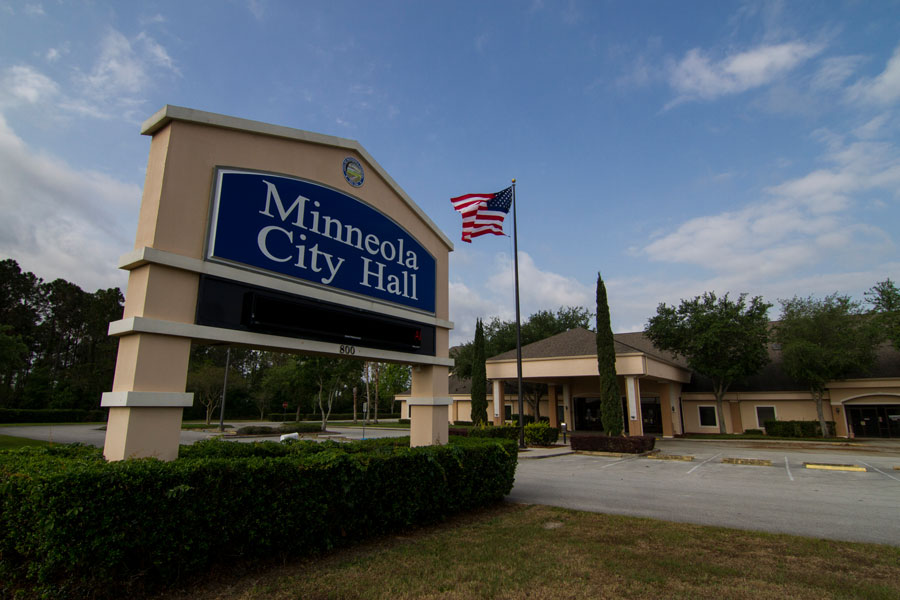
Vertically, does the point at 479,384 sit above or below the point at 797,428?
above

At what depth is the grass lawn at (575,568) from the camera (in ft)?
15.0

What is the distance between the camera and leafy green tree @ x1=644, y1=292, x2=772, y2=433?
30.1m

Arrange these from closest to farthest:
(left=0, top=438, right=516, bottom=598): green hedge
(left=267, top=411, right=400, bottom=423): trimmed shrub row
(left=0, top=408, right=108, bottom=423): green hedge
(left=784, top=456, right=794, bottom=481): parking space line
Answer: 1. (left=0, top=438, right=516, bottom=598): green hedge
2. (left=784, top=456, right=794, bottom=481): parking space line
3. (left=0, top=408, right=108, bottom=423): green hedge
4. (left=267, top=411, right=400, bottom=423): trimmed shrub row

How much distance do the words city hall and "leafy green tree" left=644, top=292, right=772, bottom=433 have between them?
2761 cm

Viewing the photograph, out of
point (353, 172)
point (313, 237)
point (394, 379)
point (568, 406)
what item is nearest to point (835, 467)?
point (353, 172)

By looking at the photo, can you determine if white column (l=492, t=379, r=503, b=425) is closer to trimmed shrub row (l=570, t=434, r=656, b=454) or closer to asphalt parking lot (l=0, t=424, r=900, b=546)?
trimmed shrub row (l=570, t=434, r=656, b=454)

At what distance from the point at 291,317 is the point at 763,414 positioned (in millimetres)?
36900

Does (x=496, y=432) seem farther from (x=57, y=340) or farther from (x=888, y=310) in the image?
(x=57, y=340)

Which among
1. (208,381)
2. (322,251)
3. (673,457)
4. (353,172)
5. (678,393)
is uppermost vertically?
(353,172)

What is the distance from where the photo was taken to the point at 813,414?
31609mm

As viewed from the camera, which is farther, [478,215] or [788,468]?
[478,215]

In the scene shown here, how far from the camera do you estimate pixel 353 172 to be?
8344 millimetres

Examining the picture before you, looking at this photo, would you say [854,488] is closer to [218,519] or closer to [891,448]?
[218,519]

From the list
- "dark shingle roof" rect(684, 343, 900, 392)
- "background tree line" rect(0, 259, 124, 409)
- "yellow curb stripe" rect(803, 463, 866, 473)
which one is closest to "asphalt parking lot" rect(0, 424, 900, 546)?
"yellow curb stripe" rect(803, 463, 866, 473)
